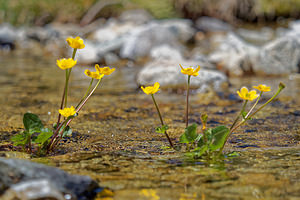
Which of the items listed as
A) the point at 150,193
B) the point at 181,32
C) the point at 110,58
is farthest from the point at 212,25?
the point at 150,193

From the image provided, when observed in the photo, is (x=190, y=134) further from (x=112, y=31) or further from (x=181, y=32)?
(x=112, y=31)

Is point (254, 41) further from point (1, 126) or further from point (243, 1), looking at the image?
point (1, 126)

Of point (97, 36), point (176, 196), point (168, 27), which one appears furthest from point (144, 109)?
point (97, 36)

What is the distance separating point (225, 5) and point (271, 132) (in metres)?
11.1

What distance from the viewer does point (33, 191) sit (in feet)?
4.22

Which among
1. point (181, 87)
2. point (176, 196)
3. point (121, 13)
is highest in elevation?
point (121, 13)

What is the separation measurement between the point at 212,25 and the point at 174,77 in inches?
280

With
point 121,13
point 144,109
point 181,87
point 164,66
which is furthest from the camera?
point 121,13

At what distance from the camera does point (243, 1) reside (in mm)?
12953

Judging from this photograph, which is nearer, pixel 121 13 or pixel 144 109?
pixel 144 109

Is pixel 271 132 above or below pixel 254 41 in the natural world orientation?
below

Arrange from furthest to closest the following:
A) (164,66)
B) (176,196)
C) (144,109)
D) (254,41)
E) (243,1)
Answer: (243,1)
(254,41)
(164,66)
(144,109)
(176,196)

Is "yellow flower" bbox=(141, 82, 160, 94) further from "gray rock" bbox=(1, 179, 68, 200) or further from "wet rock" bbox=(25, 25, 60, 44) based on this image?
"wet rock" bbox=(25, 25, 60, 44)

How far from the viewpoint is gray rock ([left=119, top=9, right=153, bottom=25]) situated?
12.6 meters
